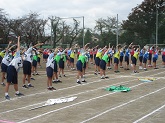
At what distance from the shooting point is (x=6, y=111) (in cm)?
910

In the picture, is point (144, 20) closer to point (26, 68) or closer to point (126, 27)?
point (126, 27)

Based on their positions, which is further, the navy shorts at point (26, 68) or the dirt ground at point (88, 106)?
the navy shorts at point (26, 68)

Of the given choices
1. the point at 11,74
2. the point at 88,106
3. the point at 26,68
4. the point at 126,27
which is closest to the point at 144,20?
the point at 126,27

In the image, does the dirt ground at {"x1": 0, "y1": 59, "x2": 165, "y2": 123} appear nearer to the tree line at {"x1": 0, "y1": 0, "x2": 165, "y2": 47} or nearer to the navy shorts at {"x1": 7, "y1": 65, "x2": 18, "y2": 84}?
the navy shorts at {"x1": 7, "y1": 65, "x2": 18, "y2": 84}

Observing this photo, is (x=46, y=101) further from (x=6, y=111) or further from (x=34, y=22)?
(x=34, y=22)

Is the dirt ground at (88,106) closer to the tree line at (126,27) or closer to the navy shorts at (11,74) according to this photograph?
the navy shorts at (11,74)

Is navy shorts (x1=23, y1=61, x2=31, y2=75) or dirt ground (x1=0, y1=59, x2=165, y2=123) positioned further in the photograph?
navy shorts (x1=23, y1=61, x2=31, y2=75)

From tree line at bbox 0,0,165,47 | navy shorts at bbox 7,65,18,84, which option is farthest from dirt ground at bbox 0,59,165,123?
tree line at bbox 0,0,165,47

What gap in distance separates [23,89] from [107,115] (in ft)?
19.6

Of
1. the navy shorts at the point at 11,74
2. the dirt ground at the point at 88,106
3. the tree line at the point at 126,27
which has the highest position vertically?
the tree line at the point at 126,27

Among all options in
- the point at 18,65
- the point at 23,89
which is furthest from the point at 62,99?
the point at 23,89

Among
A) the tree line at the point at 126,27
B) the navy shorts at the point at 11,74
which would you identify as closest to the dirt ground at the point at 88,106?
the navy shorts at the point at 11,74

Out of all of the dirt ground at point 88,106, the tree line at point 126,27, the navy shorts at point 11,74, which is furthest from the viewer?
the tree line at point 126,27

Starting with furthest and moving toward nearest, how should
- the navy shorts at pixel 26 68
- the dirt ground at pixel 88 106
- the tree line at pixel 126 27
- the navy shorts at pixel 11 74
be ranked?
the tree line at pixel 126 27
the navy shorts at pixel 26 68
the navy shorts at pixel 11 74
the dirt ground at pixel 88 106
